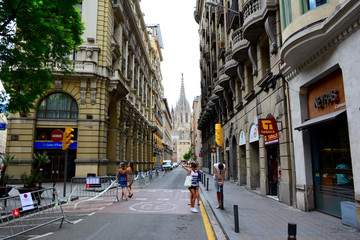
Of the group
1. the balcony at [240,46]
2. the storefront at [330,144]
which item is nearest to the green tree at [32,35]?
the balcony at [240,46]

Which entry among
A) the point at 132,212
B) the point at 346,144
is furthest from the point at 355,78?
the point at 132,212

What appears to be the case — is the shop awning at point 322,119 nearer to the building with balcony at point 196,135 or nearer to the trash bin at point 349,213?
the trash bin at point 349,213

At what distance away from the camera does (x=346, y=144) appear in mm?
7898

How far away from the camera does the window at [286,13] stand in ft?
31.2

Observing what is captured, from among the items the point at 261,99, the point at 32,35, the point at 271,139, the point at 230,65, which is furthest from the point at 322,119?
the point at 230,65

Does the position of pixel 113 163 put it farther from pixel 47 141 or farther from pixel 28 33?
pixel 28 33

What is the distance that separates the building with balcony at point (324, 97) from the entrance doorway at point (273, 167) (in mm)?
2978

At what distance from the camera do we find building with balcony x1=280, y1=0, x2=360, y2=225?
7.01m

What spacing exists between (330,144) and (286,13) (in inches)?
193

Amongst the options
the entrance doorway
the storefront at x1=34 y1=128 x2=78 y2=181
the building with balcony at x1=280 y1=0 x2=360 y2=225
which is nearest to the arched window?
the storefront at x1=34 y1=128 x2=78 y2=181

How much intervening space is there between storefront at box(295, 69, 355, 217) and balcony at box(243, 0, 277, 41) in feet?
14.8

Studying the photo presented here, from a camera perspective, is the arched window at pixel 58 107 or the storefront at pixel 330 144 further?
the arched window at pixel 58 107

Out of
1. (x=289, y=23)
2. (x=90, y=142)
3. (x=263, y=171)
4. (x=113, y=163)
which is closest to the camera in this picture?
(x=289, y=23)

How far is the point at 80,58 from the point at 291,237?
22774 mm
